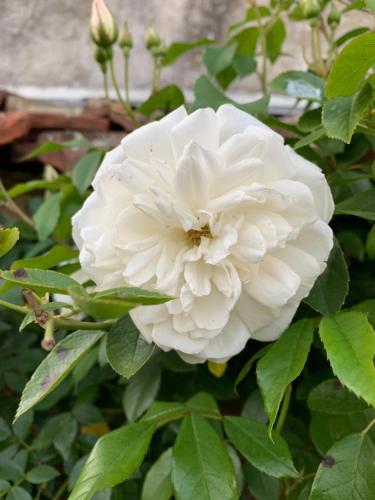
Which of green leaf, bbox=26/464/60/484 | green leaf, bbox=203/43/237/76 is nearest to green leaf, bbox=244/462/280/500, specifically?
green leaf, bbox=26/464/60/484

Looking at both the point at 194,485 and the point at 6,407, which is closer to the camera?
the point at 194,485

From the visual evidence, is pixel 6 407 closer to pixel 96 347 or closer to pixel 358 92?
pixel 96 347

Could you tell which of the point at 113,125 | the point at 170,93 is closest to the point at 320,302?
the point at 170,93

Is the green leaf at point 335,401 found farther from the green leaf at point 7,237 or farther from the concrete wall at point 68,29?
the concrete wall at point 68,29

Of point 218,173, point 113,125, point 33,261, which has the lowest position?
point 113,125

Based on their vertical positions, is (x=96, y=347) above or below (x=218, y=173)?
below

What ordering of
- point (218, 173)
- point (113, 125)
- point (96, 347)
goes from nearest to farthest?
point (218, 173), point (96, 347), point (113, 125)

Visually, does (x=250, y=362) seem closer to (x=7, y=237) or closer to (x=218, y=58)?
(x=7, y=237)

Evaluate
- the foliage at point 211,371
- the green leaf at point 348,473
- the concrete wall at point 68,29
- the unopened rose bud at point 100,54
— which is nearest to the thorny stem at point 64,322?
the foliage at point 211,371
